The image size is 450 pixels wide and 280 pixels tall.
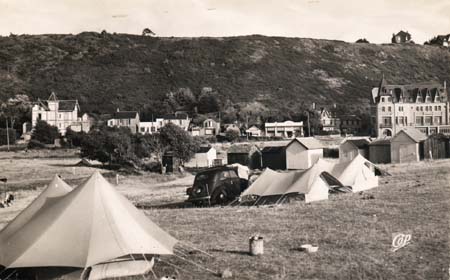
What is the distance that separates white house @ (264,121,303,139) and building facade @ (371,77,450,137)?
17.7m

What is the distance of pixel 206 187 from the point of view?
21.6m

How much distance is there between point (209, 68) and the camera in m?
138

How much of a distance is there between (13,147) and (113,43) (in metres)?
85.0

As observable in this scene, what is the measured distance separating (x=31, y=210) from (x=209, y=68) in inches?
5027

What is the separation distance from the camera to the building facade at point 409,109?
8062cm

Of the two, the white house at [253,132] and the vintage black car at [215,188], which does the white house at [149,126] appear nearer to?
the white house at [253,132]

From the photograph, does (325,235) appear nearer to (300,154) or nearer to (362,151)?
(300,154)

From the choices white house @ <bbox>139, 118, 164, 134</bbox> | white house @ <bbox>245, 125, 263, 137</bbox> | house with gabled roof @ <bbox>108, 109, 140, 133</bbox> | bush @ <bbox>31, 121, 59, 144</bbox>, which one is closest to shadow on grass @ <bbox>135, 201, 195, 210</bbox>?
bush @ <bbox>31, 121, 59, 144</bbox>

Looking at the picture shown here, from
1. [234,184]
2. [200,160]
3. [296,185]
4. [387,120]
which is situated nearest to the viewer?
[296,185]

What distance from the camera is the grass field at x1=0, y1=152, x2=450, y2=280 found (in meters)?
10.1

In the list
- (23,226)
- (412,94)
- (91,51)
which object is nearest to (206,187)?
(23,226)

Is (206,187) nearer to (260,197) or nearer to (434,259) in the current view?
(260,197)

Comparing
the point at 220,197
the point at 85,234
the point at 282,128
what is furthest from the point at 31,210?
the point at 282,128

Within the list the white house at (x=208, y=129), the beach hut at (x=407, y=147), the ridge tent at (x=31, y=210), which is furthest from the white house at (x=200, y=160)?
the ridge tent at (x=31, y=210)
